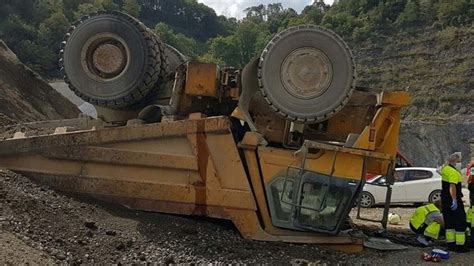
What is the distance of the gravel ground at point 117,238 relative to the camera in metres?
4.15

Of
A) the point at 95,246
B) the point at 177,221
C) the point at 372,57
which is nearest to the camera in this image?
the point at 95,246

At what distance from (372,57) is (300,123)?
44.2 m

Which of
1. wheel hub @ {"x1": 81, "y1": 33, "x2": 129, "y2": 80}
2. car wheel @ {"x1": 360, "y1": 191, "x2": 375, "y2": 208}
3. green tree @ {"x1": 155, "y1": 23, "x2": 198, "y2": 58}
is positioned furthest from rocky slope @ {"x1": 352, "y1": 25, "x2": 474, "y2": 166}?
wheel hub @ {"x1": 81, "y1": 33, "x2": 129, "y2": 80}

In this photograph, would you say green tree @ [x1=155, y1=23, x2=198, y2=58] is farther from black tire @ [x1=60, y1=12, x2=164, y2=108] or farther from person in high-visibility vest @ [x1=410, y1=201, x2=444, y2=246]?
person in high-visibility vest @ [x1=410, y1=201, x2=444, y2=246]

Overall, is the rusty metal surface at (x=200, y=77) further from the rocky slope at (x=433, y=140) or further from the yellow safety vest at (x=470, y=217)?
the rocky slope at (x=433, y=140)

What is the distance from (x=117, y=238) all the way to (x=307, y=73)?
2261mm

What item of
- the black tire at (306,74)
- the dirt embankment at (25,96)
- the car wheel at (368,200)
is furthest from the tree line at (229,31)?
the black tire at (306,74)

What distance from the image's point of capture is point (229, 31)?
8938cm

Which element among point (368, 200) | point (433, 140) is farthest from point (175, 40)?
point (368, 200)

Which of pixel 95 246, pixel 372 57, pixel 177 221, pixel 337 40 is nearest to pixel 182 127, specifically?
pixel 177 221

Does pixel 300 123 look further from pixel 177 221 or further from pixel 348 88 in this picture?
pixel 177 221

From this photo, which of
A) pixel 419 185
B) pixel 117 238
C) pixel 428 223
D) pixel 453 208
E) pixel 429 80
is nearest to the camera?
pixel 117 238

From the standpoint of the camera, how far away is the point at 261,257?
15.2 ft

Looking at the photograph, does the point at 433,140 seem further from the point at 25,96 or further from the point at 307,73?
the point at 307,73
